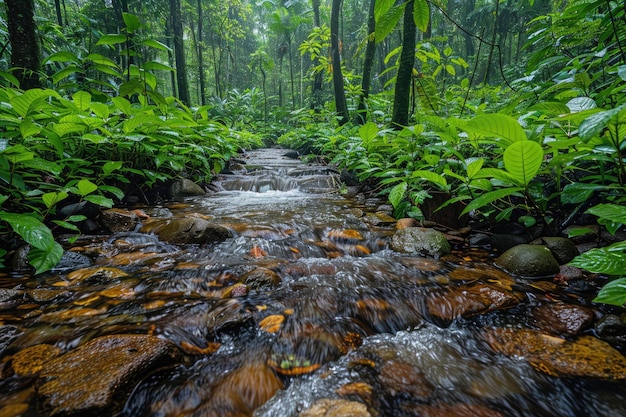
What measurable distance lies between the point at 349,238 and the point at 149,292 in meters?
1.79

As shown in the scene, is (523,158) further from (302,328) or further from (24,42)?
(24,42)

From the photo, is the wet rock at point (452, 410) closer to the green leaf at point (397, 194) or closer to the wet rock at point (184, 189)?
the green leaf at point (397, 194)

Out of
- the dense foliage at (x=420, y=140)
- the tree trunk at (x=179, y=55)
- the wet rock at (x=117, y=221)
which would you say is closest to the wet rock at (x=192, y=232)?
the wet rock at (x=117, y=221)

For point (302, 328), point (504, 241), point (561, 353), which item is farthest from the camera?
point (504, 241)

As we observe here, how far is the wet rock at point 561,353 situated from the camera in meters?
1.25

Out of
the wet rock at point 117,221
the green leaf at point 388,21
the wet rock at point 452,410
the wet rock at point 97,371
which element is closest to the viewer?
the wet rock at point 97,371

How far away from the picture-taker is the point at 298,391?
46.2 inches

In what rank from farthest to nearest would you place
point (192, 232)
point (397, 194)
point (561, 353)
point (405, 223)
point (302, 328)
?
point (405, 223) → point (397, 194) → point (192, 232) → point (302, 328) → point (561, 353)

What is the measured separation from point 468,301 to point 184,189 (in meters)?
4.15

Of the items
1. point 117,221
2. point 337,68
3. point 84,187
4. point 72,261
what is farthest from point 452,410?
point 337,68

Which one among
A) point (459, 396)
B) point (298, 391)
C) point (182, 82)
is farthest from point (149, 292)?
point (182, 82)

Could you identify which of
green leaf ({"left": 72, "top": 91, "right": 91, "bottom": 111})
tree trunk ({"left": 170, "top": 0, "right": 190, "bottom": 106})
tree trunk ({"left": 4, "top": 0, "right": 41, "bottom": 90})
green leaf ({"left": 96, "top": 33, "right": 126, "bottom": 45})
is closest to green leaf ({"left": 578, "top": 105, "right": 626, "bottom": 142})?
green leaf ({"left": 72, "top": 91, "right": 91, "bottom": 111})

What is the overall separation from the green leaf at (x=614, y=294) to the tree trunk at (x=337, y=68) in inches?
301

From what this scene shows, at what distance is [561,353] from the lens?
1363 mm
